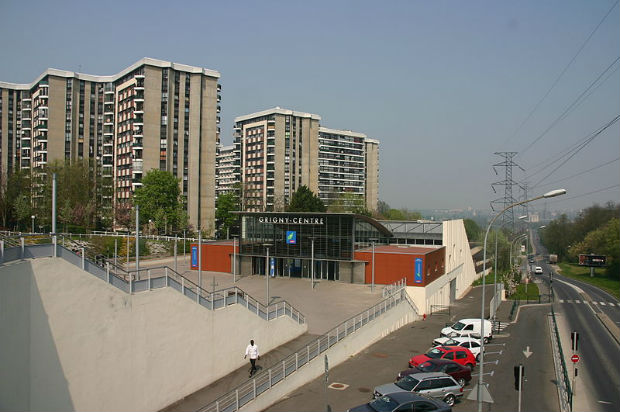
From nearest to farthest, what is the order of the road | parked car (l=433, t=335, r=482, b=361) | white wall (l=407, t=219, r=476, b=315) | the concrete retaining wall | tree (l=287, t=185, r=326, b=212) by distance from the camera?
the concrete retaining wall < the road < parked car (l=433, t=335, r=482, b=361) < white wall (l=407, t=219, r=476, b=315) < tree (l=287, t=185, r=326, b=212)

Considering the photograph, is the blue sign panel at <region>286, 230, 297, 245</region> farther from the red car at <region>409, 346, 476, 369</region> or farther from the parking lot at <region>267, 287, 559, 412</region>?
the red car at <region>409, 346, 476, 369</region>

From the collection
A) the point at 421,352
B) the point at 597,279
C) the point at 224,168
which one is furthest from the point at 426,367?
the point at 224,168

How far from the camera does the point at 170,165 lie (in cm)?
7425

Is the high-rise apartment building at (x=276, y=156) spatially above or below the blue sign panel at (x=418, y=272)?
above

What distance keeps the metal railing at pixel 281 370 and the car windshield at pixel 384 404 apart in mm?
4178

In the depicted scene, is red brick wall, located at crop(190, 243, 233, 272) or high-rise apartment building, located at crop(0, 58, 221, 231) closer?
red brick wall, located at crop(190, 243, 233, 272)

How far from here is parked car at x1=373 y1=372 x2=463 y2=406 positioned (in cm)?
1625

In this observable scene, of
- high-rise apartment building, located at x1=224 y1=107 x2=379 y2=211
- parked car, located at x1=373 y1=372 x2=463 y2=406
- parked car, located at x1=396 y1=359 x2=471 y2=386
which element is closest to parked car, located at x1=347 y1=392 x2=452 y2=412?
parked car, located at x1=373 y1=372 x2=463 y2=406

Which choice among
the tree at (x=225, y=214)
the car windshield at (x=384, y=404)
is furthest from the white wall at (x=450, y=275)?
the tree at (x=225, y=214)

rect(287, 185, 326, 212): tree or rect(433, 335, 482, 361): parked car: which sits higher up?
rect(287, 185, 326, 212): tree

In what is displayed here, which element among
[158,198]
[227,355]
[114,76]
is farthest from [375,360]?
[114,76]

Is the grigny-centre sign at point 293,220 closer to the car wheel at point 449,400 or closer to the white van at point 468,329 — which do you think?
the white van at point 468,329

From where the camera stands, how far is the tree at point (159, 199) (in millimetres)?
60344

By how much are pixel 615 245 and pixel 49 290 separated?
81840 millimetres
